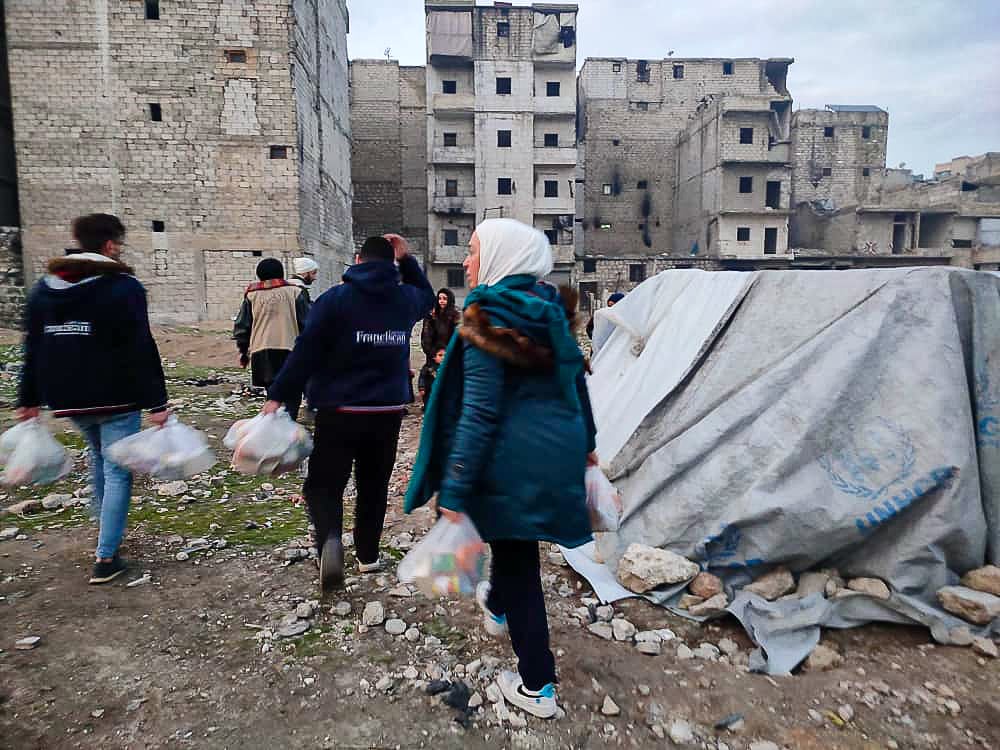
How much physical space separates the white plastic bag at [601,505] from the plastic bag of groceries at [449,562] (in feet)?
1.55

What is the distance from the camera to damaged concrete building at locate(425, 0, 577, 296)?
106ft

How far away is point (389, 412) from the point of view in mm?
2992

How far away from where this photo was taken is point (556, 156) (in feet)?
109

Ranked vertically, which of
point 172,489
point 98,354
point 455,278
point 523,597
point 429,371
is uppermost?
point 455,278

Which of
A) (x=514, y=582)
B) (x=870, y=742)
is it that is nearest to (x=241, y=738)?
(x=514, y=582)

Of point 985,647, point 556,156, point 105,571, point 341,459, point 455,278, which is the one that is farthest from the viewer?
point 455,278

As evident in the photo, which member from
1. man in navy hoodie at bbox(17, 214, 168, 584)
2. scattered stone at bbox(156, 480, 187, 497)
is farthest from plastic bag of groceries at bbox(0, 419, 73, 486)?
scattered stone at bbox(156, 480, 187, 497)

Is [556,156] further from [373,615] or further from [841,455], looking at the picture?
[373,615]

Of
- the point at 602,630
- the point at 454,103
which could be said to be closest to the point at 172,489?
the point at 602,630

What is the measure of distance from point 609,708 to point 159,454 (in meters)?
2.31

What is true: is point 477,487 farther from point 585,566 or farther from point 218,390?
point 218,390

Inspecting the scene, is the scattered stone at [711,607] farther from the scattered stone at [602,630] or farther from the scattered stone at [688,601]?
the scattered stone at [602,630]

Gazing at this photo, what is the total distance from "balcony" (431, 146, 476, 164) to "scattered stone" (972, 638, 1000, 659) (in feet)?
109

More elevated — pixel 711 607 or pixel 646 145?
pixel 646 145
